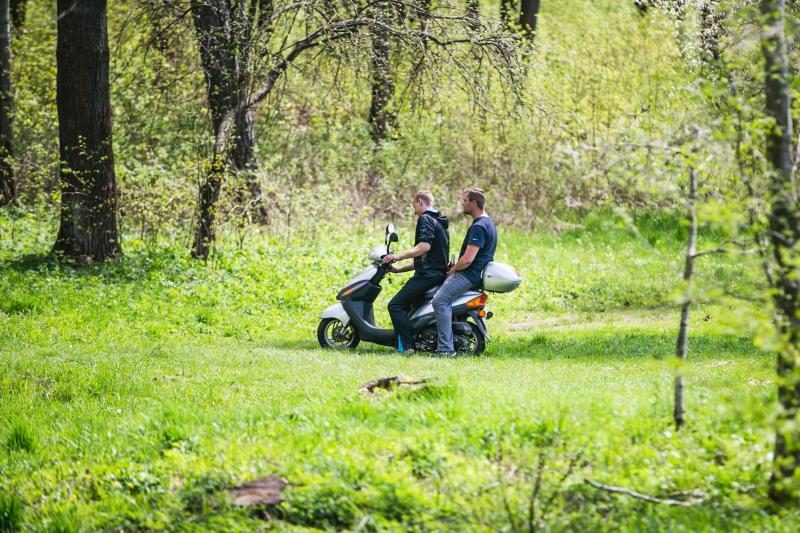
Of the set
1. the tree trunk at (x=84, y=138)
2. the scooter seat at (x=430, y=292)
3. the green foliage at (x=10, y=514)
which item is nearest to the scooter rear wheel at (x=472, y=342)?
the scooter seat at (x=430, y=292)

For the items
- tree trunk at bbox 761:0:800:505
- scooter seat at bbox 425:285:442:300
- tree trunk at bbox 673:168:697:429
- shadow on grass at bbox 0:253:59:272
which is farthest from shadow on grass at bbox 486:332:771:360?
shadow on grass at bbox 0:253:59:272

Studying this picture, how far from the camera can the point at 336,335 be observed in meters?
12.0

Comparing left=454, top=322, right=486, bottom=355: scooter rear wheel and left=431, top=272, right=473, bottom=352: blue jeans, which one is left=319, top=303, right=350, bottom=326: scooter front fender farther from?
left=454, top=322, right=486, bottom=355: scooter rear wheel

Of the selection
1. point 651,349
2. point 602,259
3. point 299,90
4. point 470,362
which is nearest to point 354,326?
point 470,362

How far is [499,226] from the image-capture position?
20266 mm

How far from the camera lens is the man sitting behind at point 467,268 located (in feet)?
35.9

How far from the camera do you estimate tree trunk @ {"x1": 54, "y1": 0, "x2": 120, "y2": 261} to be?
15.1 metres

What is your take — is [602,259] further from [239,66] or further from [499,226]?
[239,66]

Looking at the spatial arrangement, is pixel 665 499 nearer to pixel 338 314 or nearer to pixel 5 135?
pixel 338 314

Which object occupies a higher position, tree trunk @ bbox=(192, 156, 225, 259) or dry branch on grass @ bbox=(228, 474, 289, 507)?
tree trunk @ bbox=(192, 156, 225, 259)

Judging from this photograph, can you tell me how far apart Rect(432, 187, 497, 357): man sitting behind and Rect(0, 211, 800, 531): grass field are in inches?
23.6

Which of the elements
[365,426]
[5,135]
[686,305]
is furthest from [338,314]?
[5,135]

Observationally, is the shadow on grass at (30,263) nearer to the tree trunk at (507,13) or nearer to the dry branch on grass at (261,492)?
the tree trunk at (507,13)

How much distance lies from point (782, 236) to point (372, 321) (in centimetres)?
699
